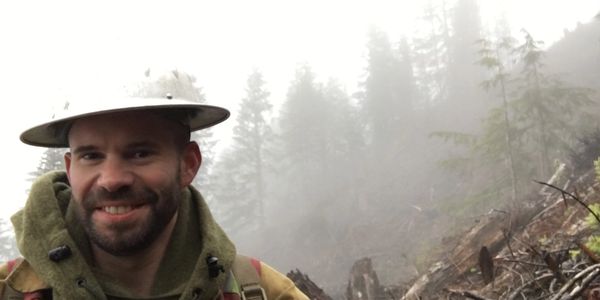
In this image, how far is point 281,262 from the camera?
32125 mm

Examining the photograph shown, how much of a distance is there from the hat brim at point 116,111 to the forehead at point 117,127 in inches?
1.2

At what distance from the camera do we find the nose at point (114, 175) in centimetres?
202

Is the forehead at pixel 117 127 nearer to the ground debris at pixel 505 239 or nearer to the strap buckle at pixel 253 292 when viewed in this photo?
the strap buckle at pixel 253 292

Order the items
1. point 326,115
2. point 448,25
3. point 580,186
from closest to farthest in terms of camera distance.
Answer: point 580,186, point 326,115, point 448,25

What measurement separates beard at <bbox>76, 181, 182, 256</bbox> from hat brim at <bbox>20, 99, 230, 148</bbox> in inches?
14.4

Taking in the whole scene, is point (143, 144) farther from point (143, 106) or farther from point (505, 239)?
point (505, 239)

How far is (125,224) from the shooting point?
2053 mm

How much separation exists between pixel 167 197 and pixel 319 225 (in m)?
32.1

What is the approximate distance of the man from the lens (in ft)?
6.52

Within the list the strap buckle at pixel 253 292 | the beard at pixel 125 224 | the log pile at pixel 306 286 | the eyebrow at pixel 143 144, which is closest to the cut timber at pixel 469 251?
the log pile at pixel 306 286

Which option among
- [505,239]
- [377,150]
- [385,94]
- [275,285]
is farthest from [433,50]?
[275,285]

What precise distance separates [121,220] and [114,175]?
0.69 feet

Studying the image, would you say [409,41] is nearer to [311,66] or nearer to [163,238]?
[311,66]

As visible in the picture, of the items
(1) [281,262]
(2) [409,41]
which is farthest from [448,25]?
(1) [281,262]
